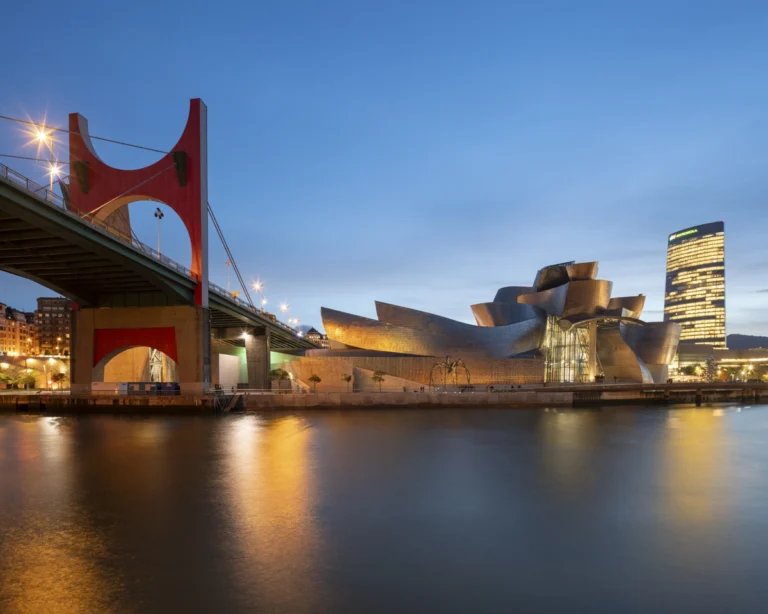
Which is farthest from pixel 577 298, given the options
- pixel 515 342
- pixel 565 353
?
pixel 515 342

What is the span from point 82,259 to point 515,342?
39.6m

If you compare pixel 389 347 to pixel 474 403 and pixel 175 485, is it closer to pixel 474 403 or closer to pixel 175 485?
pixel 474 403

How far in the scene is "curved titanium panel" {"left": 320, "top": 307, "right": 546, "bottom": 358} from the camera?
53.2 meters

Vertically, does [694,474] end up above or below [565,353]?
below

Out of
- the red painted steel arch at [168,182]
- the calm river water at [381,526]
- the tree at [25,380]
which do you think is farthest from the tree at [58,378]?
the calm river water at [381,526]

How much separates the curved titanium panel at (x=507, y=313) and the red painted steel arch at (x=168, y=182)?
32451 millimetres

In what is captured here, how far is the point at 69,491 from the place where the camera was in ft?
47.1

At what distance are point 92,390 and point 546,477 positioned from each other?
31.1 m

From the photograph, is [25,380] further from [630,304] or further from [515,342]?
[630,304]

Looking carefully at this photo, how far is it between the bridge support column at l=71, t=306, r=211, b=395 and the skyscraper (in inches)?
5619

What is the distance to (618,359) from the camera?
202ft

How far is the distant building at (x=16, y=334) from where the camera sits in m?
130

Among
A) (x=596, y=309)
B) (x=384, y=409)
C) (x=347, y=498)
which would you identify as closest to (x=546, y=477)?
(x=347, y=498)

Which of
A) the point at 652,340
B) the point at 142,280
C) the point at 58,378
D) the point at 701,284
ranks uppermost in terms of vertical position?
the point at 701,284
